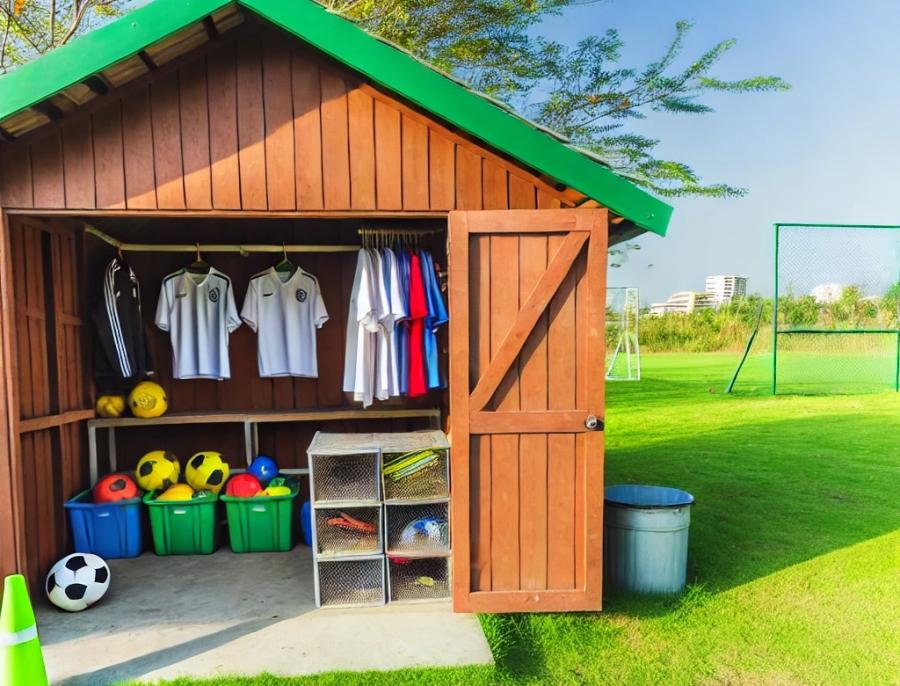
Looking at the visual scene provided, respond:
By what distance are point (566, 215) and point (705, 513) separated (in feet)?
11.8

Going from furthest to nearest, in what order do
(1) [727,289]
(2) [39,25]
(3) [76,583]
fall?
1. (1) [727,289]
2. (2) [39,25]
3. (3) [76,583]

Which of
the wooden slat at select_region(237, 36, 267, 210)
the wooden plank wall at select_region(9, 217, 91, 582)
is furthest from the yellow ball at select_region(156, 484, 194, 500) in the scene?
the wooden slat at select_region(237, 36, 267, 210)

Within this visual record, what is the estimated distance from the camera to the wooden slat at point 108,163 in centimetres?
329

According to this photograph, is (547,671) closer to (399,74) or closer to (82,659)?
(82,659)

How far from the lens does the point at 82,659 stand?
309 centimetres

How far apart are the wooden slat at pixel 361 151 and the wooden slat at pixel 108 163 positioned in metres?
1.23

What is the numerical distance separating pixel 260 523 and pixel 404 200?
8.99ft

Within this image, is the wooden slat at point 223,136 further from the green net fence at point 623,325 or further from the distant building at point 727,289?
the distant building at point 727,289

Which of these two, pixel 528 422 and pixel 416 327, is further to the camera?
pixel 416 327

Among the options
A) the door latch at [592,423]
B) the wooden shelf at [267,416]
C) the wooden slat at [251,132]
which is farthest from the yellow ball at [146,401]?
the door latch at [592,423]

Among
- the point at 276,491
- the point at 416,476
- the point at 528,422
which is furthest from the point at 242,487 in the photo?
the point at 528,422

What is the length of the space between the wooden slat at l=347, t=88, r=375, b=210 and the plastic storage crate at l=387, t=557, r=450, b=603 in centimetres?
218

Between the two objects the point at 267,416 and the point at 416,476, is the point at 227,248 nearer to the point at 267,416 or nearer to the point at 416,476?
the point at 267,416

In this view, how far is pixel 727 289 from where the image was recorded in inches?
790
